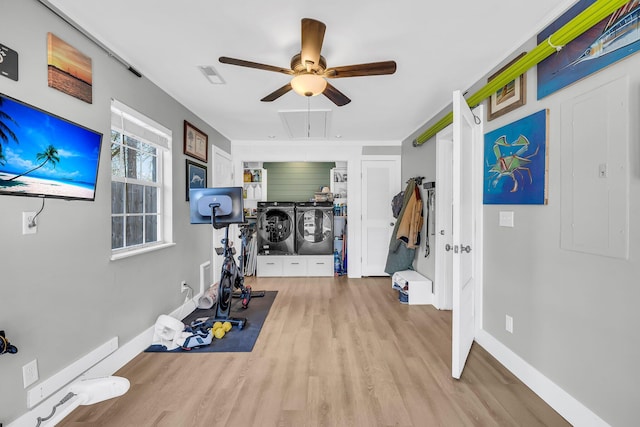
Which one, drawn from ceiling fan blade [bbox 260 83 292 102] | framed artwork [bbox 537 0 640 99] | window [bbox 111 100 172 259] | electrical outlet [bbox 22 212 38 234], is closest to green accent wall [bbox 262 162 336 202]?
window [bbox 111 100 172 259]

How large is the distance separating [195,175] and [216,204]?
790 mm

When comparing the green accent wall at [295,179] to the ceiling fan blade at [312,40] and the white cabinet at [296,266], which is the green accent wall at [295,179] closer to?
the white cabinet at [296,266]

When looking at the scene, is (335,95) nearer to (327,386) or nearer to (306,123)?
(306,123)

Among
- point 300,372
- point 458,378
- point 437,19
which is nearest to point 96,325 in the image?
point 300,372

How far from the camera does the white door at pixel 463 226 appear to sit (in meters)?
1.92

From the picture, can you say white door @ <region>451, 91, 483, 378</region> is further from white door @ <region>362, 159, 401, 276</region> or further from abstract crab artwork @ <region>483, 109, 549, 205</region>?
white door @ <region>362, 159, 401, 276</region>

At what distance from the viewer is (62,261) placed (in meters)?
1.69

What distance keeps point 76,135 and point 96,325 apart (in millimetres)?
1247

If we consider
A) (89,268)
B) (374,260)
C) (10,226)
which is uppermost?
(10,226)

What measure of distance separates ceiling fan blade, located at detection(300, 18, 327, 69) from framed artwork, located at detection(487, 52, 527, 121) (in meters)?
1.43

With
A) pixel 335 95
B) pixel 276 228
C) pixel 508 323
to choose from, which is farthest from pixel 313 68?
pixel 276 228

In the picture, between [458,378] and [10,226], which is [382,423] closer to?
[458,378]

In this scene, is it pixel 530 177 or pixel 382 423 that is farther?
pixel 530 177

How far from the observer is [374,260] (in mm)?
4973
